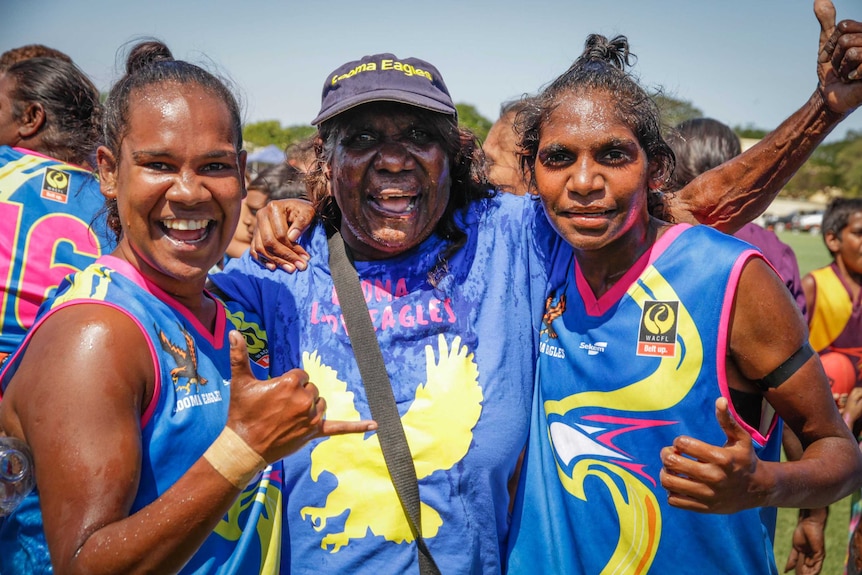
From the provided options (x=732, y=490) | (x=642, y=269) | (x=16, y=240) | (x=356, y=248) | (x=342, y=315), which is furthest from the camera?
(x=16, y=240)

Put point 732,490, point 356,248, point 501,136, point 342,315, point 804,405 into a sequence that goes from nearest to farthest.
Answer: point 732,490
point 804,405
point 342,315
point 356,248
point 501,136

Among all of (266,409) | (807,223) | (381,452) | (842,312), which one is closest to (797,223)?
(807,223)

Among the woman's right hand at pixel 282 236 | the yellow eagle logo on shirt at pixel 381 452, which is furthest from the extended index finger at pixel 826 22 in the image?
the woman's right hand at pixel 282 236

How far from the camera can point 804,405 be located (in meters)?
2.18

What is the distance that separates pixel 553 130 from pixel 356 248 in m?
0.81

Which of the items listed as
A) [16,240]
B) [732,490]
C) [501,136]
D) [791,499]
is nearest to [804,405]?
[791,499]

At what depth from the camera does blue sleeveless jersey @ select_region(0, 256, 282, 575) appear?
6.26 feet

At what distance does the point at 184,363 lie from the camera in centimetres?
201

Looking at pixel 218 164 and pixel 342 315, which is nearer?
pixel 218 164

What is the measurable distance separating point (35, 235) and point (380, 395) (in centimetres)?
220

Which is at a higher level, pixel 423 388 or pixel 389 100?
pixel 389 100

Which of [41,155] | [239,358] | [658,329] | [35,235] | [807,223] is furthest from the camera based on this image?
[807,223]

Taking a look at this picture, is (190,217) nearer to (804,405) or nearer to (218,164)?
(218,164)

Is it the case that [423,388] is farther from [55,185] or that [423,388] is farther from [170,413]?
[55,185]
